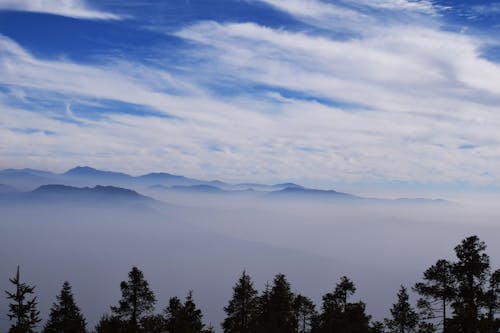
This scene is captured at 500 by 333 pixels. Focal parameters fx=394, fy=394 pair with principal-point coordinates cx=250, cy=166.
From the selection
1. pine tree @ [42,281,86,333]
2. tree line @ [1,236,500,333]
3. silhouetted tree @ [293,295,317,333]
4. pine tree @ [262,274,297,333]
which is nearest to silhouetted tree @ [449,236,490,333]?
tree line @ [1,236,500,333]

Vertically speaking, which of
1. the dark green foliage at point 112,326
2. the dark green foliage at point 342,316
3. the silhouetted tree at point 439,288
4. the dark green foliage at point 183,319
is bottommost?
the dark green foliage at point 112,326

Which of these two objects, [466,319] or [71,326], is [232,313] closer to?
[71,326]

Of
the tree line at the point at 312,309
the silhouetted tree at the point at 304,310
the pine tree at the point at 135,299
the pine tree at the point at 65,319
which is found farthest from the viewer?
the silhouetted tree at the point at 304,310

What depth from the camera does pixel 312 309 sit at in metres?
46.6

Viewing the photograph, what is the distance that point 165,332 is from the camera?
132 feet

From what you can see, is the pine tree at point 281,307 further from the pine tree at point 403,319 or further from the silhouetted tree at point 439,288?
the silhouetted tree at point 439,288

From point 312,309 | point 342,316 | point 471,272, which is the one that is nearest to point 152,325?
point 342,316

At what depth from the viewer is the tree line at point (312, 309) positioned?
24656mm

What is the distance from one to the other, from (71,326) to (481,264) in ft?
122

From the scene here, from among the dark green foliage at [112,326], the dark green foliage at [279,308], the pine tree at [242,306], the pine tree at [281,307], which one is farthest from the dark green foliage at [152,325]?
the pine tree at [281,307]

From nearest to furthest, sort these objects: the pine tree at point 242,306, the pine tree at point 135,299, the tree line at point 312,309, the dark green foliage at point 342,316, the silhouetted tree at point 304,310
Result: the tree line at point 312,309, the dark green foliage at point 342,316, the pine tree at point 135,299, the pine tree at point 242,306, the silhouetted tree at point 304,310

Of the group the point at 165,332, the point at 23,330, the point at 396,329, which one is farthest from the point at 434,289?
the point at 23,330

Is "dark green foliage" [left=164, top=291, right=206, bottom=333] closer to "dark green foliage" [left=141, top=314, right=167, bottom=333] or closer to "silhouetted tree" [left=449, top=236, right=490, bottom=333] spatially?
"dark green foliage" [left=141, top=314, right=167, bottom=333]

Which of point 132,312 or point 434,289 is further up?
point 434,289
